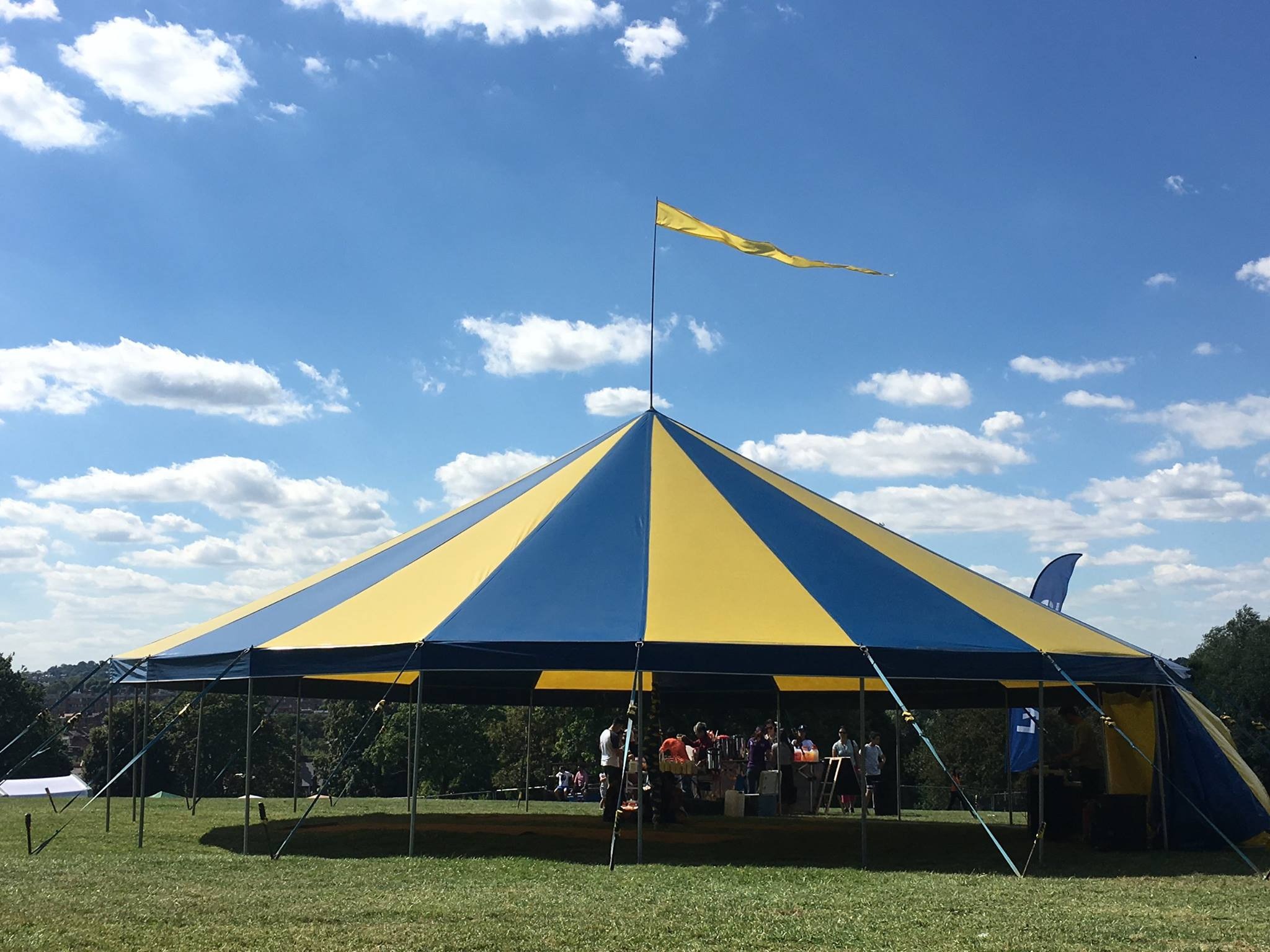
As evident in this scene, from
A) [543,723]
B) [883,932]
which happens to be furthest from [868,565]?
[543,723]

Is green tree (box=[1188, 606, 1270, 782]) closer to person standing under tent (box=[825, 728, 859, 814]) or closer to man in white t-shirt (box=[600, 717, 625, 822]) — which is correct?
person standing under tent (box=[825, 728, 859, 814])

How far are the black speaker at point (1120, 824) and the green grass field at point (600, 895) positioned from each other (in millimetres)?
254

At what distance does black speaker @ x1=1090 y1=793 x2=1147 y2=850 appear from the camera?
10.4 metres

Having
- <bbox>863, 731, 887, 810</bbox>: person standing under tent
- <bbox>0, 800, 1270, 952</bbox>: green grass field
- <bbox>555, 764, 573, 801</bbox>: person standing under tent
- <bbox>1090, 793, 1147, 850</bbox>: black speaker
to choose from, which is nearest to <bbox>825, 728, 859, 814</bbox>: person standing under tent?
<bbox>863, 731, 887, 810</bbox>: person standing under tent

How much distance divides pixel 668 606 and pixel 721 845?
8.24ft

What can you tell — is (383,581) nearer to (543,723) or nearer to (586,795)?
(586,795)

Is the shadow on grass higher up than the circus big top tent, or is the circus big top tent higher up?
the circus big top tent

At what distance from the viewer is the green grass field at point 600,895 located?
5.70m

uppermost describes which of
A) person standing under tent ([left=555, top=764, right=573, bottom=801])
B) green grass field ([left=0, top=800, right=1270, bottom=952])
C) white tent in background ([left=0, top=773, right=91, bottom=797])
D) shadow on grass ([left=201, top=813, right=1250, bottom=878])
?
green grass field ([left=0, top=800, right=1270, bottom=952])

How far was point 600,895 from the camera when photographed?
7.05 metres

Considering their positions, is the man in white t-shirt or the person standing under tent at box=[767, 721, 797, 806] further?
the person standing under tent at box=[767, 721, 797, 806]

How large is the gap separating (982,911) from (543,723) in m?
31.4

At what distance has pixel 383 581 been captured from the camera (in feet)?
35.0

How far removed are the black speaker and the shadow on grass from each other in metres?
0.16
